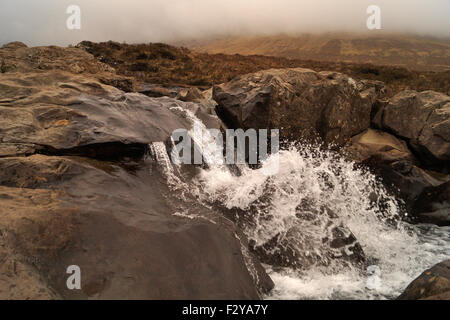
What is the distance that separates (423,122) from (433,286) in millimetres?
7124

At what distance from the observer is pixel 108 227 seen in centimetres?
362

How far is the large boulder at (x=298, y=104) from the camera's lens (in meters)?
8.99

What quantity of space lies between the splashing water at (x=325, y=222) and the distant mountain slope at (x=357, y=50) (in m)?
47.9

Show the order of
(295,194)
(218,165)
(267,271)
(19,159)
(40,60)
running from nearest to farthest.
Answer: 1. (19,159)
2. (267,271)
3. (295,194)
4. (218,165)
5. (40,60)

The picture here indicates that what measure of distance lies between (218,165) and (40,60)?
655 centimetres

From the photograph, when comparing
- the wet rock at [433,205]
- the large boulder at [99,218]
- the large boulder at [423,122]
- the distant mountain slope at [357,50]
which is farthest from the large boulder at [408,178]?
the distant mountain slope at [357,50]

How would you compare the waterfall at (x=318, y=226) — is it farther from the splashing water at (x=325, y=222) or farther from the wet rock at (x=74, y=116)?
the wet rock at (x=74, y=116)

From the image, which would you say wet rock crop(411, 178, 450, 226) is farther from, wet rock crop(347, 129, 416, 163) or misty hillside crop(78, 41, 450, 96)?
misty hillside crop(78, 41, 450, 96)

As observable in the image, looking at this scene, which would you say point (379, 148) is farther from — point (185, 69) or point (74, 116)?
point (185, 69)

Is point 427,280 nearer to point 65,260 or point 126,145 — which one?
point 65,260

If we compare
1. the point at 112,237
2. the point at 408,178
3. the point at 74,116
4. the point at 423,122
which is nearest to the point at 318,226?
the point at 112,237

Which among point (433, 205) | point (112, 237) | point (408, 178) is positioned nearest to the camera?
point (112, 237)

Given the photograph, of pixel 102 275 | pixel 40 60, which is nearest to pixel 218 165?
pixel 102 275

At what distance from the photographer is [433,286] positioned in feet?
11.7
